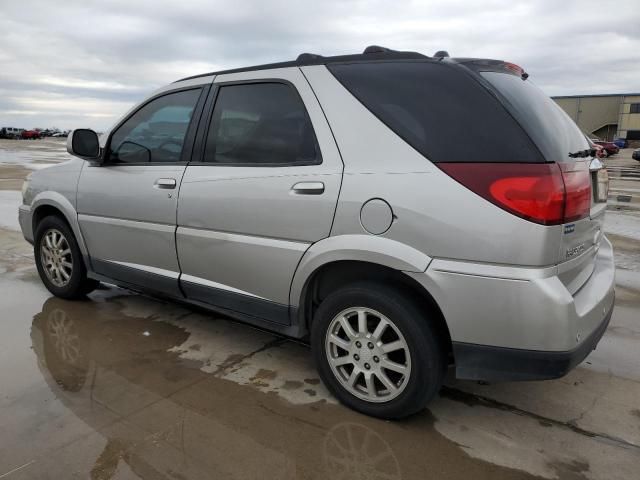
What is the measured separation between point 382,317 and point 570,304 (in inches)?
33.3

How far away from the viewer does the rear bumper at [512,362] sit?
2289 millimetres

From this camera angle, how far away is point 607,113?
7062cm

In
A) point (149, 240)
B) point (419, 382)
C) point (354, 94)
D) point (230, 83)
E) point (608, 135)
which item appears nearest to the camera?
point (419, 382)

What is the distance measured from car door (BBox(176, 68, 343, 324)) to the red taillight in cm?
70

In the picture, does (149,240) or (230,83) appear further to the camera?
(149,240)

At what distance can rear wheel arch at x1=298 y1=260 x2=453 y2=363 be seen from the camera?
255cm

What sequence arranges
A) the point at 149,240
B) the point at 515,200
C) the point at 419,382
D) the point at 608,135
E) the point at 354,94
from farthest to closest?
the point at 608,135
the point at 149,240
the point at 354,94
the point at 419,382
the point at 515,200

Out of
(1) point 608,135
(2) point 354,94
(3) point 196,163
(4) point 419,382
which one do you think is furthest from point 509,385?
(1) point 608,135

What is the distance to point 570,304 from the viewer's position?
7.43 feet

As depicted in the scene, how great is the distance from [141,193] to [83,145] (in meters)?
0.73

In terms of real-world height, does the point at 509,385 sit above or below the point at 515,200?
below

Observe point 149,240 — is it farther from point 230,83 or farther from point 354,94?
point 354,94

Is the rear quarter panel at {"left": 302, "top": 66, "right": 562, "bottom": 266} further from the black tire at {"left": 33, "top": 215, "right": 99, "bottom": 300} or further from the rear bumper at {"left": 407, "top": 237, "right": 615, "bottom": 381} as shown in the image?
the black tire at {"left": 33, "top": 215, "right": 99, "bottom": 300}

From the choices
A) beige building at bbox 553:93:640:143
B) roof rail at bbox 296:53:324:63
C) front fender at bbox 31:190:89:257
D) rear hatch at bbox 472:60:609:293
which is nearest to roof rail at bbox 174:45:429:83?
roof rail at bbox 296:53:324:63
